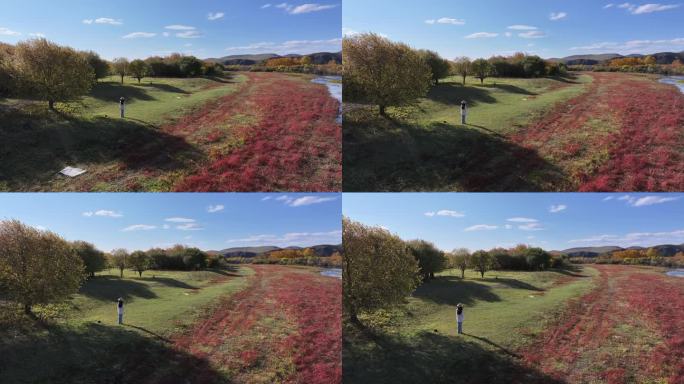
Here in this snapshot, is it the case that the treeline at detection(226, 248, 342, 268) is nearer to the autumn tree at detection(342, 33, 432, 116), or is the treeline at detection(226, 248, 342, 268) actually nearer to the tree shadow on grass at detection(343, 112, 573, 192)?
the tree shadow on grass at detection(343, 112, 573, 192)

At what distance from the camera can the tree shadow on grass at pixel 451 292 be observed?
20422 millimetres

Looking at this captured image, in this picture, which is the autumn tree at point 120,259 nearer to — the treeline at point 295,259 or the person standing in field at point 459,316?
the treeline at point 295,259

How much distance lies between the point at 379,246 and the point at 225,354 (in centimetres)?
1007

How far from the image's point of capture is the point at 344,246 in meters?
18.7

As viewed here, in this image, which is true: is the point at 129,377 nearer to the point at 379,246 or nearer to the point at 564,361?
the point at 379,246

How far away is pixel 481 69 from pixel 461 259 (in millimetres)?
14455

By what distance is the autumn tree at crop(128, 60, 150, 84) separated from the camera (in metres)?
40.6

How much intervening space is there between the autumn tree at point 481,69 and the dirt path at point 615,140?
5.42 metres

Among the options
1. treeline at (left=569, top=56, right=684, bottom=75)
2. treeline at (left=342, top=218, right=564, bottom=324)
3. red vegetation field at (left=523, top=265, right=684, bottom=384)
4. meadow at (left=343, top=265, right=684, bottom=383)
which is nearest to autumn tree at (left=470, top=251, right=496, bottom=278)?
meadow at (left=343, top=265, right=684, bottom=383)

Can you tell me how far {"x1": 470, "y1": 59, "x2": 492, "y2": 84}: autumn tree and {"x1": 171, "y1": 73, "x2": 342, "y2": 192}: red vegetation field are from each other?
34.7 ft

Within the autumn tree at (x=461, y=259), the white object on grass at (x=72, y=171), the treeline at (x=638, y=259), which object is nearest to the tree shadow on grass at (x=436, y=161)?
the autumn tree at (x=461, y=259)

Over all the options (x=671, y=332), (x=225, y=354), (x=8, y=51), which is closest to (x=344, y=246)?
(x=225, y=354)

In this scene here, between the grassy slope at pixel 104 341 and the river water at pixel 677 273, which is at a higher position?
the river water at pixel 677 273

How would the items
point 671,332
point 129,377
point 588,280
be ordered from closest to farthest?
1. point 129,377
2. point 671,332
3. point 588,280
